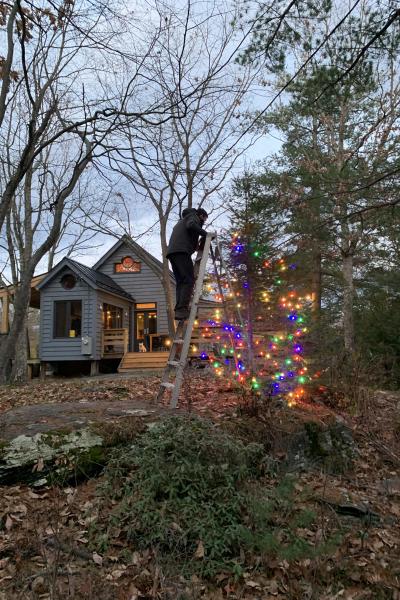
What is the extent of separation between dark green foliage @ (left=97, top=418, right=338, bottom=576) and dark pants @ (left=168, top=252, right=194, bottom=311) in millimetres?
1808

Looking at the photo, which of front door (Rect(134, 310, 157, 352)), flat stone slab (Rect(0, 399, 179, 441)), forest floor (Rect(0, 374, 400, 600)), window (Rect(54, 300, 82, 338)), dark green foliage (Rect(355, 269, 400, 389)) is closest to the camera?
forest floor (Rect(0, 374, 400, 600))

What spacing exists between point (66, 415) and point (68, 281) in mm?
13434

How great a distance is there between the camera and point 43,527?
3090mm

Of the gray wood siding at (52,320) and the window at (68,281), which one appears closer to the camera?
the gray wood siding at (52,320)

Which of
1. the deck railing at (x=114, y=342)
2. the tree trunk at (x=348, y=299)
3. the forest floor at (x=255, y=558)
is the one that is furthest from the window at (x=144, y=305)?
the forest floor at (x=255, y=558)

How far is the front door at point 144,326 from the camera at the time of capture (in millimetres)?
20375

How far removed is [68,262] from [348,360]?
13.5 metres

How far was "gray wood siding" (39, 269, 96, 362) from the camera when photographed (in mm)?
16719

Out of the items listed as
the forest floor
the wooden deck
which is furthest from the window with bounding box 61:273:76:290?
the forest floor

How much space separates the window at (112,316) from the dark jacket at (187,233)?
1292cm

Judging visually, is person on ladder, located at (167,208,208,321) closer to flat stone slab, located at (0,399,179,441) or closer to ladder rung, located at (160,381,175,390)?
ladder rung, located at (160,381,175,390)

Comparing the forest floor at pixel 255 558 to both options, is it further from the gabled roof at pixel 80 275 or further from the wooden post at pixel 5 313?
the wooden post at pixel 5 313

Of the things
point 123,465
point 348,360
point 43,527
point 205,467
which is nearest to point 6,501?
point 43,527

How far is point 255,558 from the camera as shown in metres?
2.93
